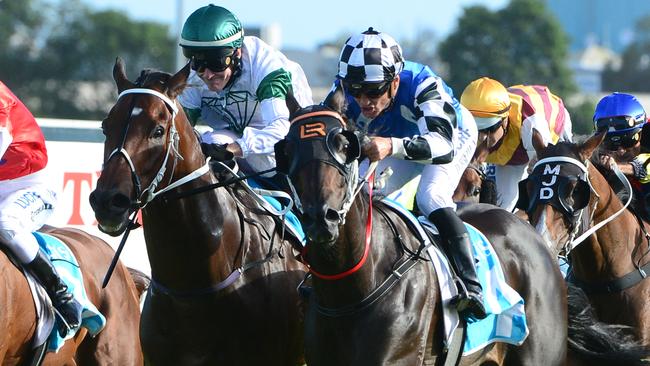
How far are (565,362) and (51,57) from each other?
4573cm

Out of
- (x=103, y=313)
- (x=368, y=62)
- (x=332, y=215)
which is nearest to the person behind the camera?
(x=332, y=215)

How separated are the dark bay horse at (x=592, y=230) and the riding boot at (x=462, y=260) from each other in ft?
3.24

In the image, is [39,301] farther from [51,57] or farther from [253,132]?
[51,57]

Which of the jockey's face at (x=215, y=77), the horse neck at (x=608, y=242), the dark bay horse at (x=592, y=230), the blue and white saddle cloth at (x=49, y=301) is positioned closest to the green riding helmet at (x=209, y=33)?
the jockey's face at (x=215, y=77)

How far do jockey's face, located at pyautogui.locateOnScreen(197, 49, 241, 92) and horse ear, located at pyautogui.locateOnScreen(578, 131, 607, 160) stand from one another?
2.01 metres

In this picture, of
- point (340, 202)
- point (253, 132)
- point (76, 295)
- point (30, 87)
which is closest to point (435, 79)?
point (253, 132)

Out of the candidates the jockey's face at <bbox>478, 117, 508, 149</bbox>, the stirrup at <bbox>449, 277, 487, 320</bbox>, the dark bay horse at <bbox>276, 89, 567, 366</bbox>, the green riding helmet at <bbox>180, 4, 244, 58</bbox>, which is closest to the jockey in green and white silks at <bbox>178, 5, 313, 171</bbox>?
the green riding helmet at <bbox>180, 4, 244, 58</bbox>

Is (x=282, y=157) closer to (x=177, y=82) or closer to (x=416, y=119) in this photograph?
(x=177, y=82)

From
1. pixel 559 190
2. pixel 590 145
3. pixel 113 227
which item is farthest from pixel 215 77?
pixel 590 145

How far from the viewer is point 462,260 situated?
19.8 feet

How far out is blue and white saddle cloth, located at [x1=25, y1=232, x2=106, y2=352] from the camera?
6.69 metres

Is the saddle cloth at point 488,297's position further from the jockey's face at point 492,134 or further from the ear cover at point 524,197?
the jockey's face at point 492,134

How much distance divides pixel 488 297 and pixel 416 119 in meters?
0.96

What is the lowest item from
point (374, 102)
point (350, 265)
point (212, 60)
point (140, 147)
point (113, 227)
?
point (350, 265)
